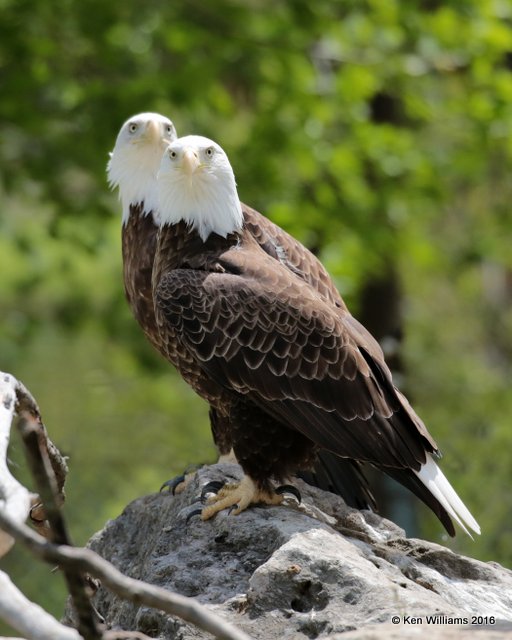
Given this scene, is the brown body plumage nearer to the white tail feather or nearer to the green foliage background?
the white tail feather

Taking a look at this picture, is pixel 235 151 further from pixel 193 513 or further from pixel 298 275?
pixel 193 513

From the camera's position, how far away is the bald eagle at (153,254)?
4926 millimetres

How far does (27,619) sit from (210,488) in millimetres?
2248

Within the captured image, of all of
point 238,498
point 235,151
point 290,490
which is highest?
point 235,151

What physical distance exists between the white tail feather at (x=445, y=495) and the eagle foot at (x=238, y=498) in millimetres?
577

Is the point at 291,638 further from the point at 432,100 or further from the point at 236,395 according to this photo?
the point at 432,100

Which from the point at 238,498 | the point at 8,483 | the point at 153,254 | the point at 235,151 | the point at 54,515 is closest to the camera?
the point at 54,515

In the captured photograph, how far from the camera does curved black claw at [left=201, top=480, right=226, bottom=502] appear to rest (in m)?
4.59

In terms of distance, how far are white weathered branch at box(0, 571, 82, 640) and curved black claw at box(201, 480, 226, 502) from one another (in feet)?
6.95

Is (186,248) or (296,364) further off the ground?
(186,248)

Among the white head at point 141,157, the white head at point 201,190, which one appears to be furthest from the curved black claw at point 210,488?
the white head at point 141,157

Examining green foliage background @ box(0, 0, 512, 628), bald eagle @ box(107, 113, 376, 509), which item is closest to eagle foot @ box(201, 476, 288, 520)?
bald eagle @ box(107, 113, 376, 509)

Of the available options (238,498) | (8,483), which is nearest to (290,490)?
(238,498)

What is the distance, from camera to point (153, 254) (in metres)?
5.63
